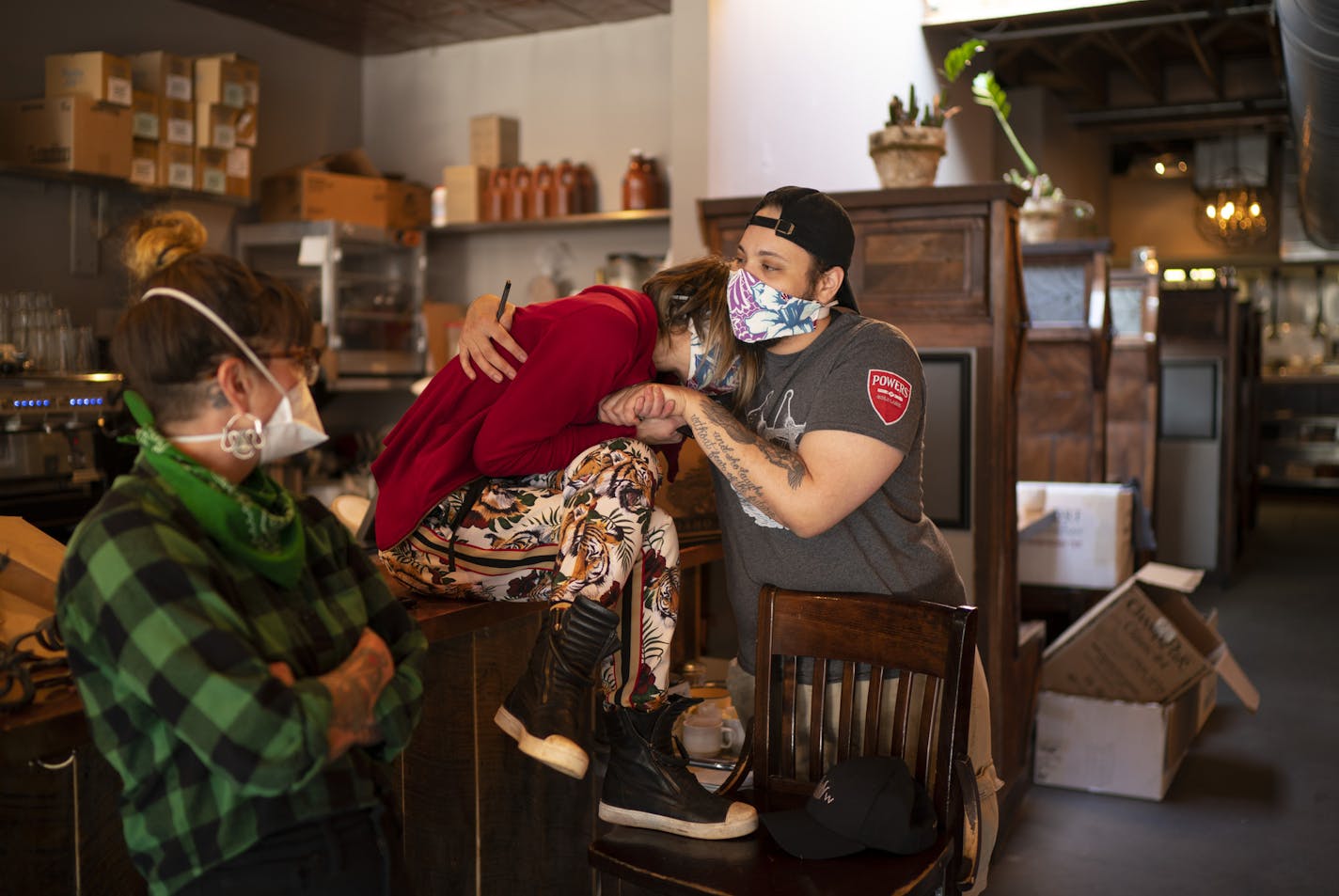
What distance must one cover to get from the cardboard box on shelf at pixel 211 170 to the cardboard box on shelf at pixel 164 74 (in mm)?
248

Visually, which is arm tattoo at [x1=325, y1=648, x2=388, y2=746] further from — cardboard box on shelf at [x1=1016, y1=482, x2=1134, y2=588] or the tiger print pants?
cardboard box on shelf at [x1=1016, y1=482, x2=1134, y2=588]

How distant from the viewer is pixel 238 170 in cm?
596

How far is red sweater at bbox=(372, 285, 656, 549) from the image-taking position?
202cm

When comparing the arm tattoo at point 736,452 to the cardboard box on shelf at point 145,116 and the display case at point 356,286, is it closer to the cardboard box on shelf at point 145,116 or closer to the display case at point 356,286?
the display case at point 356,286

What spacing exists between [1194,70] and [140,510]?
35.9 feet

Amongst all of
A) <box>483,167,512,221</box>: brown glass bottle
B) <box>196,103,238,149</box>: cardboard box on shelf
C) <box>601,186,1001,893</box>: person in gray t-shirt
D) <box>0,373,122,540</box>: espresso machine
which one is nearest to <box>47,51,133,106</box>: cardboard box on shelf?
<box>196,103,238,149</box>: cardboard box on shelf

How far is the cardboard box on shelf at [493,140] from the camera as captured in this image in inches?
271

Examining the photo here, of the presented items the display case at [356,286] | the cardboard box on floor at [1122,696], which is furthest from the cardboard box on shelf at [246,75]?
the cardboard box on floor at [1122,696]

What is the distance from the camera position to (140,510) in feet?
3.77

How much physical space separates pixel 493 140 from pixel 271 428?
5893 millimetres

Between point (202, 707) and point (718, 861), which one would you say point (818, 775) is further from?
point (202, 707)

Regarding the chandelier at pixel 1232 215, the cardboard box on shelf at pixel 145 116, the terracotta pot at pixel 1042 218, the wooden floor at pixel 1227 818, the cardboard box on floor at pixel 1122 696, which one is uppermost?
the chandelier at pixel 1232 215

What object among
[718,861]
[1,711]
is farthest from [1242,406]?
[1,711]

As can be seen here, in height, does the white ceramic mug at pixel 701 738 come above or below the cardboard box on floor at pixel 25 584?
below
